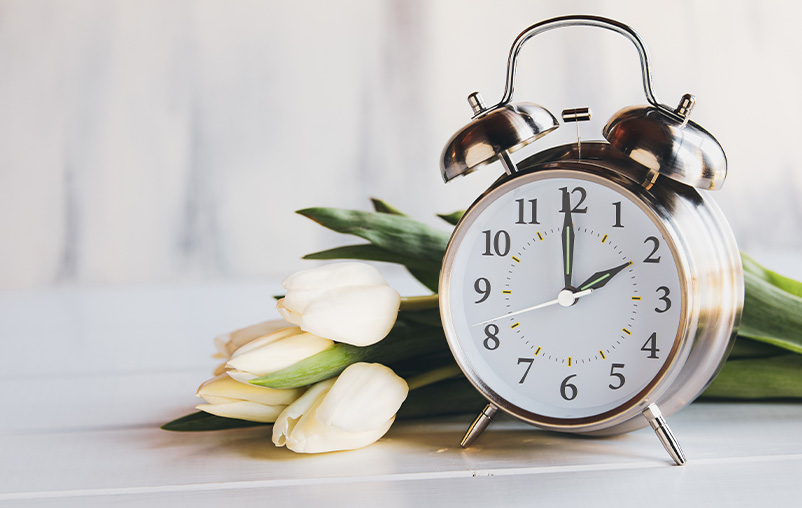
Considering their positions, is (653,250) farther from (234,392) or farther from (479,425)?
(234,392)

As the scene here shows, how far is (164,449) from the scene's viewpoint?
0.60 m

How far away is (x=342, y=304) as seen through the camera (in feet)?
1.82

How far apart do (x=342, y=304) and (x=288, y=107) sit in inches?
55.6

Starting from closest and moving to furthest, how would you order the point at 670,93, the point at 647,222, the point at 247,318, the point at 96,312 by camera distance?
the point at 647,222, the point at 247,318, the point at 96,312, the point at 670,93

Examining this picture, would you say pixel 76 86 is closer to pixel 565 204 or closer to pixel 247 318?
pixel 247 318

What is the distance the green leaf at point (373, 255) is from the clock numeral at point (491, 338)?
10 cm

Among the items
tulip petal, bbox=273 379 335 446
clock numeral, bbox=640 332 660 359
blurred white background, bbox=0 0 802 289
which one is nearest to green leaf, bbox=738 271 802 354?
clock numeral, bbox=640 332 660 359

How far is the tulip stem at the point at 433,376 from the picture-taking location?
608 mm

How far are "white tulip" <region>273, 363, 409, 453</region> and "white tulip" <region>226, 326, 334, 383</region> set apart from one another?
0.03 metres

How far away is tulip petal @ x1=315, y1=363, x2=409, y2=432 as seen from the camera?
0.53m

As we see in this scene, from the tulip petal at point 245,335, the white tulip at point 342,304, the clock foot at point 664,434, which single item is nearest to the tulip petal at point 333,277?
the white tulip at point 342,304

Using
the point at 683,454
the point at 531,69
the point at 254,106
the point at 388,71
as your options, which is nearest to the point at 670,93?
the point at 531,69

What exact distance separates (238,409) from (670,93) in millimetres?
1575

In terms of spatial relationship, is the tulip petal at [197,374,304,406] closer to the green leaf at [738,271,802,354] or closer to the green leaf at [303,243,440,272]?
the green leaf at [303,243,440,272]
